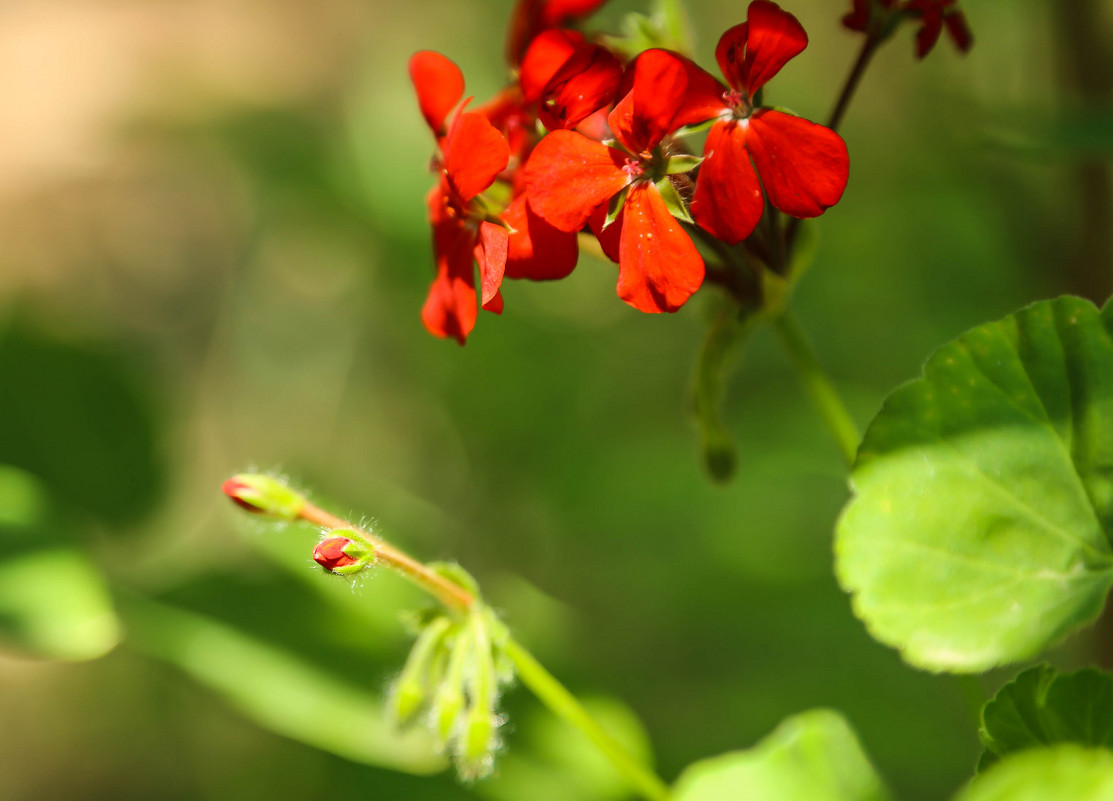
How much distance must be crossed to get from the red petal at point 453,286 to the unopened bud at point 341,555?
175 millimetres

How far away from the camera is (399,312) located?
2.27 m

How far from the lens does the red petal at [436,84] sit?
0.79m

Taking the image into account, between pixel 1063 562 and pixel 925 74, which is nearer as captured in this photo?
pixel 1063 562

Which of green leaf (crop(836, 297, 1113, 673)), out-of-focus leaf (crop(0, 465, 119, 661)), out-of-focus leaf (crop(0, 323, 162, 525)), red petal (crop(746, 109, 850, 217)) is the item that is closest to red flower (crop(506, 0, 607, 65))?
red petal (crop(746, 109, 850, 217))

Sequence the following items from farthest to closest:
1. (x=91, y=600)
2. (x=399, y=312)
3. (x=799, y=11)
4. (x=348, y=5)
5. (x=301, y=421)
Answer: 1. (x=348, y=5)
2. (x=301, y=421)
3. (x=799, y=11)
4. (x=399, y=312)
5. (x=91, y=600)

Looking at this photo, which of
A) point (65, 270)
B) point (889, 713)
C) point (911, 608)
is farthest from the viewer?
point (65, 270)

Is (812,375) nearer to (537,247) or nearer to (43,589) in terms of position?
(537,247)

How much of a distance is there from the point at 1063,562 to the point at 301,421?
8.38ft

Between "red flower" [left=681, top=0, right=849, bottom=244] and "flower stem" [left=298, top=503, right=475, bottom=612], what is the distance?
0.35 metres

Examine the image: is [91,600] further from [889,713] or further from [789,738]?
[889,713]

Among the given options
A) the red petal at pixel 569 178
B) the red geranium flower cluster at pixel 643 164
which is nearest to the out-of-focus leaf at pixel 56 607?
the red geranium flower cluster at pixel 643 164

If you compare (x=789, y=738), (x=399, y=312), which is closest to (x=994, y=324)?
(x=789, y=738)

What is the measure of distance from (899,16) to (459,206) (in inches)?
15.6

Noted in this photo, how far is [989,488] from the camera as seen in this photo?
73cm
